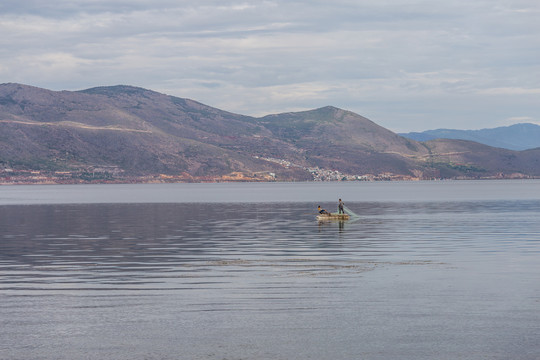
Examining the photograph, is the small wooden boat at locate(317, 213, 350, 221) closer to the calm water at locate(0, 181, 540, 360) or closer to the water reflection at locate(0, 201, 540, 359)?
the water reflection at locate(0, 201, 540, 359)

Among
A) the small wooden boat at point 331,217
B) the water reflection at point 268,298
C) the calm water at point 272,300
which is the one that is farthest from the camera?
the small wooden boat at point 331,217

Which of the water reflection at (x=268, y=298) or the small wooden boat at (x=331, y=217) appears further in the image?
the small wooden boat at (x=331, y=217)

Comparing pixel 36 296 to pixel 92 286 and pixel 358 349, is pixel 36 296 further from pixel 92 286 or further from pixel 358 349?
pixel 358 349

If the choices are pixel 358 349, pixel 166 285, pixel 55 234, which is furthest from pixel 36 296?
pixel 55 234

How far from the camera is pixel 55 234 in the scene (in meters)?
62.6

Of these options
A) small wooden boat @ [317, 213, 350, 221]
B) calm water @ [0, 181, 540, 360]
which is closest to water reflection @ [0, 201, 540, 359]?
calm water @ [0, 181, 540, 360]

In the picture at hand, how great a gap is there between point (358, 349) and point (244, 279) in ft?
45.0

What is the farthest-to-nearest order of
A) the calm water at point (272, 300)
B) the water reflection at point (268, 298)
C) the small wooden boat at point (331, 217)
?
the small wooden boat at point (331, 217)
the water reflection at point (268, 298)
the calm water at point (272, 300)

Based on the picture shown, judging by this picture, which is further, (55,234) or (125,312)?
(55,234)

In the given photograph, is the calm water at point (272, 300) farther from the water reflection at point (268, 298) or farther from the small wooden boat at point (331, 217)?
the small wooden boat at point (331, 217)

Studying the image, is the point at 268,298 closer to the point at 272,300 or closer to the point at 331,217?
the point at 272,300

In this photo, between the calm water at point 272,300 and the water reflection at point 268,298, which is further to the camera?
the water reflection at point 268,298

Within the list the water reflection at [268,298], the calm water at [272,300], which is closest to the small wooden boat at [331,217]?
the water reflection at [268,298]

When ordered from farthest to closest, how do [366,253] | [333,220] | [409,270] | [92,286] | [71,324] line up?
[333,220] → [366,253] → [409,270] → [92,286] → [71,324]
